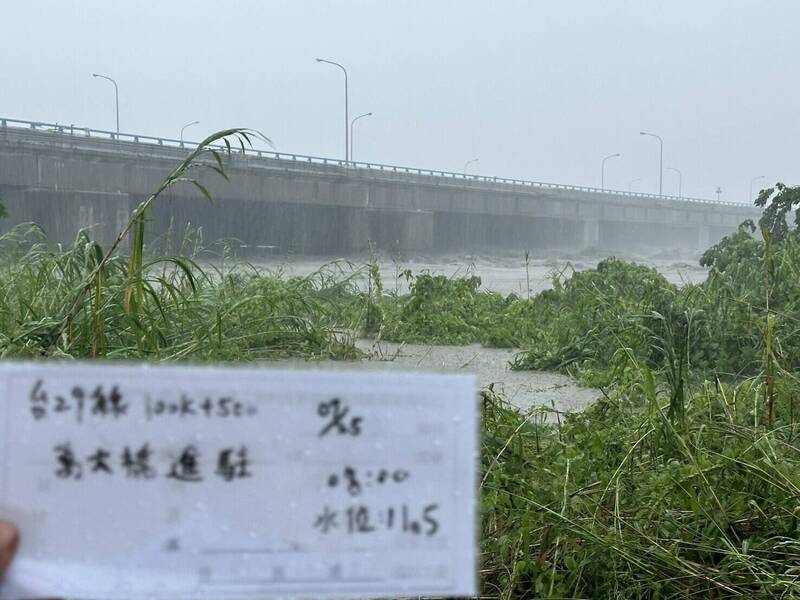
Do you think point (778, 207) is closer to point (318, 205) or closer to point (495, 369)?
point (495, 369)

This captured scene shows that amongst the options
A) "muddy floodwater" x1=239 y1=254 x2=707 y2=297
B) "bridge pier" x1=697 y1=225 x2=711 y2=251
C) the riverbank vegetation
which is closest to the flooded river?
"muddy floodwater" x1=239 y1=254 x2=707 y2=297

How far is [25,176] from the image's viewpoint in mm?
12781

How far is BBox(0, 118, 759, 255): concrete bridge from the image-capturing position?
13.0m

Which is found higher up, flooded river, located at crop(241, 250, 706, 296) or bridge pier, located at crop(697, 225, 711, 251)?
bridge pier, located at crop(697, 225, 711, 251)

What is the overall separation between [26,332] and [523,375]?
361 centimetres

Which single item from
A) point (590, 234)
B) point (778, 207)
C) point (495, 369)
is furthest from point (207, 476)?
point (590, 234)

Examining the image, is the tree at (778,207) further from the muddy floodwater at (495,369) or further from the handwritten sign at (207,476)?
the handwritten sign at (207,476)

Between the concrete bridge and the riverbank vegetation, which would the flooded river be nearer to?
the concrete bridge

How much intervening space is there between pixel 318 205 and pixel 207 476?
16.3 metres

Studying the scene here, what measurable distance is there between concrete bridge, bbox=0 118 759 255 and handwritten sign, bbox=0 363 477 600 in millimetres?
5151

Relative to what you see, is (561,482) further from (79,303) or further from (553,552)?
(79,303)

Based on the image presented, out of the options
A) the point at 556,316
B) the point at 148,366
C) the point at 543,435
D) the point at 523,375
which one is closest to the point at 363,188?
the point at 556,316

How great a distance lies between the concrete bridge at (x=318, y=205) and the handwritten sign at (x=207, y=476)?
5151 mm

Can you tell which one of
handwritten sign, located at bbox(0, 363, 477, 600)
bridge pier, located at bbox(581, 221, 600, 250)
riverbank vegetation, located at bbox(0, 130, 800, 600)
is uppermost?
bridge pier, located at bbox(581, 221, 600, 250)
